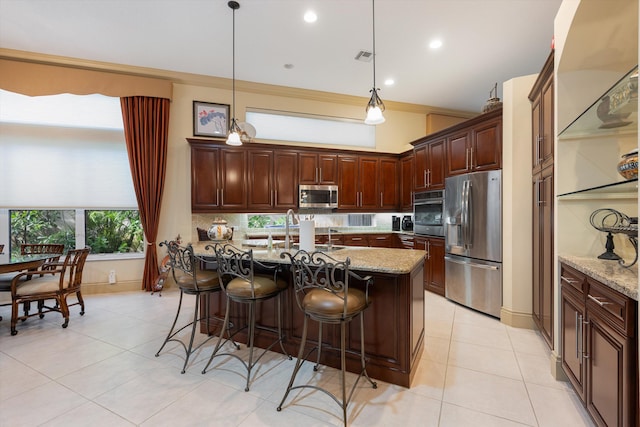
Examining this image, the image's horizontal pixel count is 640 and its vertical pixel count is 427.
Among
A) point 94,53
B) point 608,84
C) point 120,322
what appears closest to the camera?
point 608,84

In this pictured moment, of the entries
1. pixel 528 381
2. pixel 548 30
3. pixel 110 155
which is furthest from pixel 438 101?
pixel 110 155

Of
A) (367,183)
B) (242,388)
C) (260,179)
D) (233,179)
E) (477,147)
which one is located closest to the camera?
(242,388)

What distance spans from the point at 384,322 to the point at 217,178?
140 inches

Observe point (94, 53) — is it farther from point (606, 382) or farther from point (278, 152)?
point (606, 382)

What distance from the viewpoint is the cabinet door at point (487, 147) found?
131 inches

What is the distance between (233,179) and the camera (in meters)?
4.70

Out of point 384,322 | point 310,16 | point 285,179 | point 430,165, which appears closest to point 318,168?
point 285,179

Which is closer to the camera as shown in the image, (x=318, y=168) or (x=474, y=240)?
(x=474, y=240)

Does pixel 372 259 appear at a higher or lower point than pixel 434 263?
higher

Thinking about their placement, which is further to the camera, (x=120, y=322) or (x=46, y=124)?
(x=46, y=124)

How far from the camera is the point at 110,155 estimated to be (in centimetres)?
442

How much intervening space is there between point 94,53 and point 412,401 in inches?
213

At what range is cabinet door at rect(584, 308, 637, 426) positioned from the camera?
1.27 metres

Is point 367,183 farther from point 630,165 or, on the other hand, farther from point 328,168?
point 630,165
